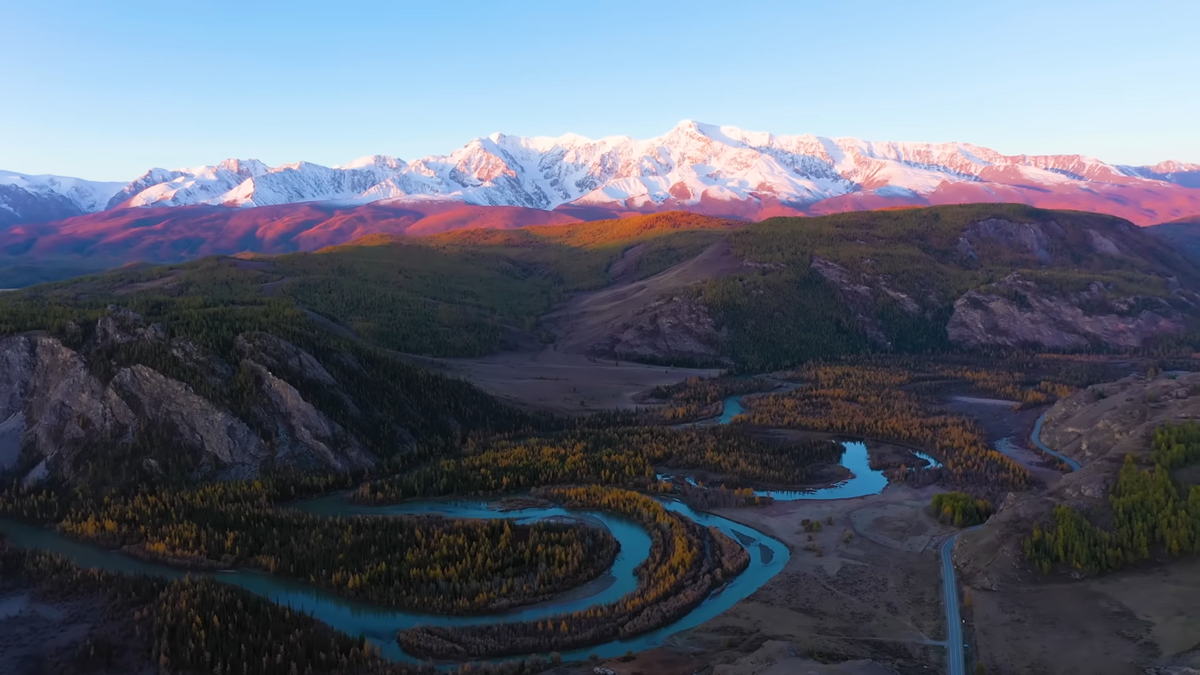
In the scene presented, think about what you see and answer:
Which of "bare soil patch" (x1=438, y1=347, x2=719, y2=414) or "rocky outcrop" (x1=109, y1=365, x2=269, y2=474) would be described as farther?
"bare soil patch" (x1=438, y1=347, x2=719, y2=414)

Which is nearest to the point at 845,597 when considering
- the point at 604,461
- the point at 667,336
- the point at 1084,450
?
the point at 604,461

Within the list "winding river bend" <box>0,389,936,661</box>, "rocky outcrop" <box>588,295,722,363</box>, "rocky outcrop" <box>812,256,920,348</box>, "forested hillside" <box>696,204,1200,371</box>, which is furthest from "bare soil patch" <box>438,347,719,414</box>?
"rocky outcrop" <box>812,256,920,348</box>

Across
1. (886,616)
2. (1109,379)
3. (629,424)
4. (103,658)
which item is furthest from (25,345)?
(1109,379)

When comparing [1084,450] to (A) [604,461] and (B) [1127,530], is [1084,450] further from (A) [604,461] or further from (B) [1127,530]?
(A) [604,461]

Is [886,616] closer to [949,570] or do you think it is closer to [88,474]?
[949,570]

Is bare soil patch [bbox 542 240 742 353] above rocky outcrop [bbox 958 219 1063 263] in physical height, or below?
below

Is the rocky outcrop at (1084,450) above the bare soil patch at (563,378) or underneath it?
above

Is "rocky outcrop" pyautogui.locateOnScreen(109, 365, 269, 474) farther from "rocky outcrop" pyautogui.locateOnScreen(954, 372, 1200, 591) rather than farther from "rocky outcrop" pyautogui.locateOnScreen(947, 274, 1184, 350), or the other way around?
"rocky outcrop" pyautogui.locateOnScreen(947, 274, 1184, 350)

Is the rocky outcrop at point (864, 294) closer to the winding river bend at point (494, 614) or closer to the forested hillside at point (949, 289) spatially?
the forested hillside at point (949, 289)

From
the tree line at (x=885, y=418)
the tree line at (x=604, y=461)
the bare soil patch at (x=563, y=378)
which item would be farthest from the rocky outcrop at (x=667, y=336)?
the tree line at (x=604, y=461)
